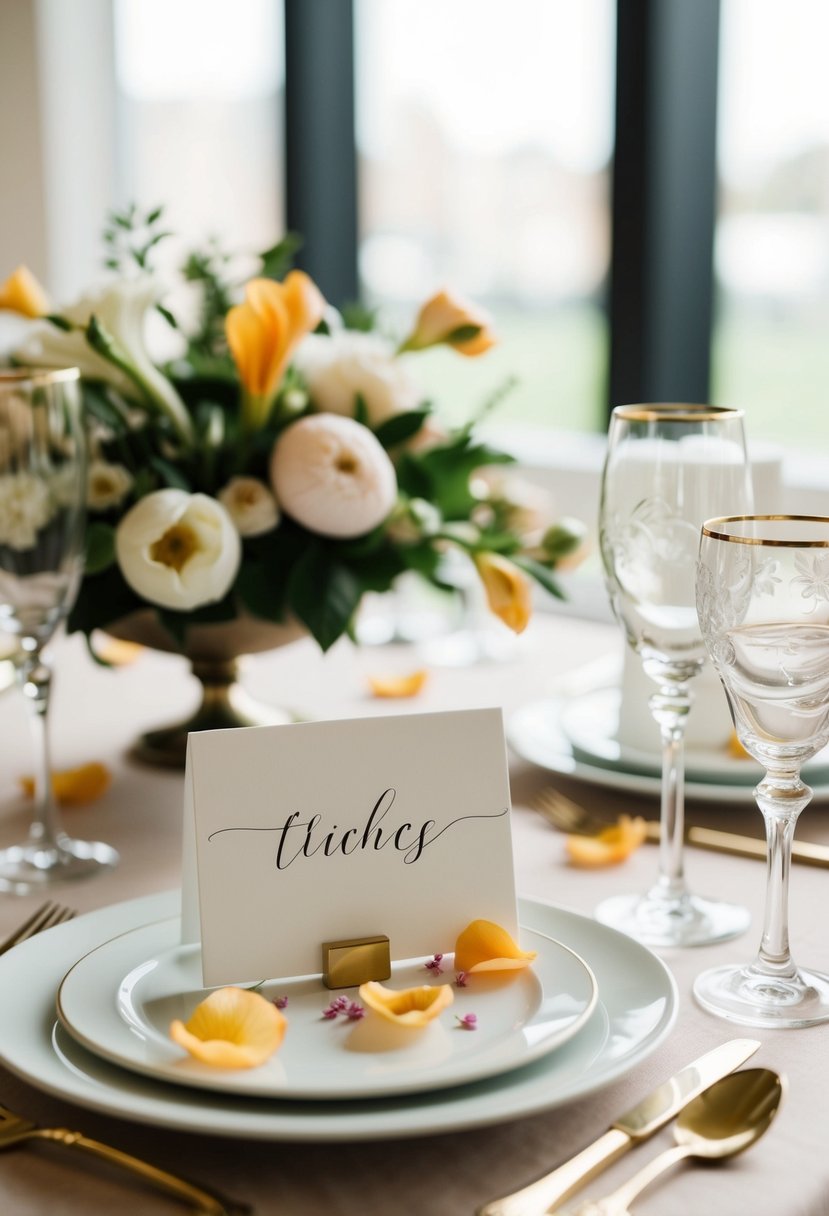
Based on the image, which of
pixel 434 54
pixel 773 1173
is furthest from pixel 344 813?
pixel 434 54

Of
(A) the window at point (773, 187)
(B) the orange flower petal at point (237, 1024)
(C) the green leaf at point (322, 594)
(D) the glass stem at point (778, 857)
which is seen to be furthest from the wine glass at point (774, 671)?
(A) the window at point (773, 187)

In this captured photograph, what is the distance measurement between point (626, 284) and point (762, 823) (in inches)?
62.6

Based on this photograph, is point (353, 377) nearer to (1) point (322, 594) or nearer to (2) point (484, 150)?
(1) point (322, 594)

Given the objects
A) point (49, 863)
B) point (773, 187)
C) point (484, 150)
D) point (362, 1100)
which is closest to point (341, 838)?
point (362, 1100)

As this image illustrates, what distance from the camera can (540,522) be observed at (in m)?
1.24

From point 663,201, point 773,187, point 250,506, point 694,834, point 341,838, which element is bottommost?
point 694,834

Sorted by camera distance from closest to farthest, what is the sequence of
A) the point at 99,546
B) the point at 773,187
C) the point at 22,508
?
the point at 22,508, the point at 99,546, the point at 773,187

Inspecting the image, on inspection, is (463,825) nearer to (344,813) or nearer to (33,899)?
(344,813)

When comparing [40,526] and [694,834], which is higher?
[40,526]

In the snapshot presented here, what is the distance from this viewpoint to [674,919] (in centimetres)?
77

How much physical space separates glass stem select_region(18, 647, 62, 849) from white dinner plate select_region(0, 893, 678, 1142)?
270mm

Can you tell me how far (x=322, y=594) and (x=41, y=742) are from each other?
0.72 ft

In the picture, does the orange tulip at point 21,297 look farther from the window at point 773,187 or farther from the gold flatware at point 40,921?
the window at point 773,187

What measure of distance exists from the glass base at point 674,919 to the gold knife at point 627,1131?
0.12m
